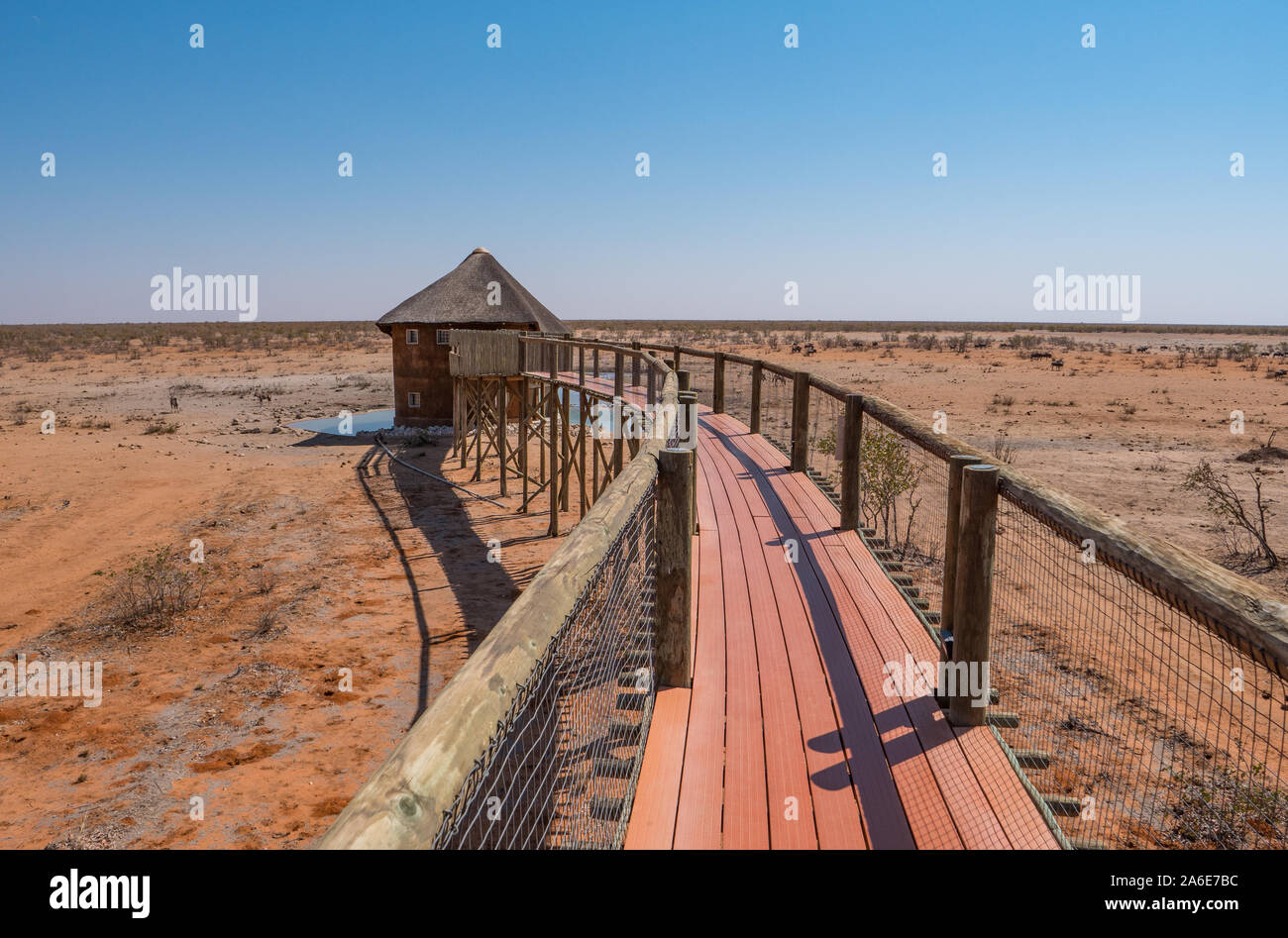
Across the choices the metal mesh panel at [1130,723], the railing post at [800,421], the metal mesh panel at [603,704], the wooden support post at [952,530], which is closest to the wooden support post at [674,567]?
the metal mesh panel at [603,704]

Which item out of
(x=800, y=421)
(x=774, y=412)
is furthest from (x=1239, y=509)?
(x=774, y=412)

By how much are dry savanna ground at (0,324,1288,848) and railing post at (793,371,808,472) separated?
4.28 m

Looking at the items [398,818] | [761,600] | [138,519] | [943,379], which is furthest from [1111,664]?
[943,379]

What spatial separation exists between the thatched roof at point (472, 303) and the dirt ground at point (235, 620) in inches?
153

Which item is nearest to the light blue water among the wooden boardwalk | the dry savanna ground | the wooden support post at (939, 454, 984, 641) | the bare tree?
the dry savanna ground

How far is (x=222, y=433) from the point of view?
24.9 m

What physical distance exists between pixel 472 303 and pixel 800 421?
54.1 feet

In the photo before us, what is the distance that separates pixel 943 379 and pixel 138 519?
98.5 ft

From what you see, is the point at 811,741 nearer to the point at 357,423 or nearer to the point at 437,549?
the point at 437,549

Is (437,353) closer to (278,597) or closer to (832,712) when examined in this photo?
(278,597)

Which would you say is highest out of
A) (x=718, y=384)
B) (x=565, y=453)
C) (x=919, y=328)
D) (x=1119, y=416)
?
(x=919, y=328)

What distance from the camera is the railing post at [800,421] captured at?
9785mm

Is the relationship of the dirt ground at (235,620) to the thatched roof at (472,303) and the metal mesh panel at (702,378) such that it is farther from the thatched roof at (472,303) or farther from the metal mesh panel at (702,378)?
the metal mesh panel at (702,378)

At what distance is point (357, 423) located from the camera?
2648 cm
